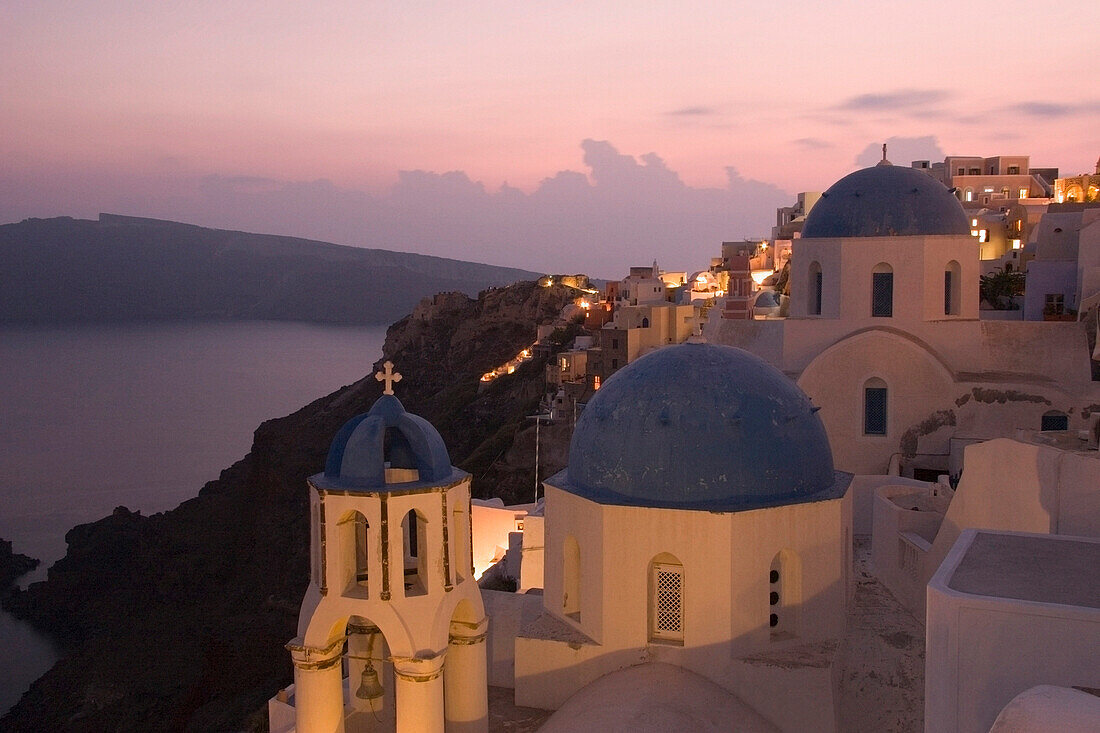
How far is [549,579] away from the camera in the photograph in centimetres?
1127

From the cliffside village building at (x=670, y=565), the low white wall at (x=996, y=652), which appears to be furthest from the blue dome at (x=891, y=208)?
the low white wall at (x=996, y=652)

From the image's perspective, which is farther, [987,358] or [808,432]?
[987,358]

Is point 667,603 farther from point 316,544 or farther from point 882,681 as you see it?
point 316,544

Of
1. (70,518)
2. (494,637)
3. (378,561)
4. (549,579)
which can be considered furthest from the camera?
(70,518)

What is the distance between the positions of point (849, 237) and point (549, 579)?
10230 mm

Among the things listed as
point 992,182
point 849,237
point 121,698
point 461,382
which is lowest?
point 121,698

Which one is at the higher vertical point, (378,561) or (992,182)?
(992,182)

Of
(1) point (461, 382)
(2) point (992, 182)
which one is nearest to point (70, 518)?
(1) point (461, 382)

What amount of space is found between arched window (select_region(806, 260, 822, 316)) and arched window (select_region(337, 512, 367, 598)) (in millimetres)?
11738

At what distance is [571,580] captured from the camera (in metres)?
11.1

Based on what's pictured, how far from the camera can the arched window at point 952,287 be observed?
60.8 feet

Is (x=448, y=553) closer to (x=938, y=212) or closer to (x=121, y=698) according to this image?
(x=938, y=212)

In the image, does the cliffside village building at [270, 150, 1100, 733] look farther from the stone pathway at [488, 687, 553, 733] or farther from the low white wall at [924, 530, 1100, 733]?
the low white wall at [924, 530, 1100, 733]

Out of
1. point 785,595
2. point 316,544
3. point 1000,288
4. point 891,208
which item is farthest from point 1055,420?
point 316,544
